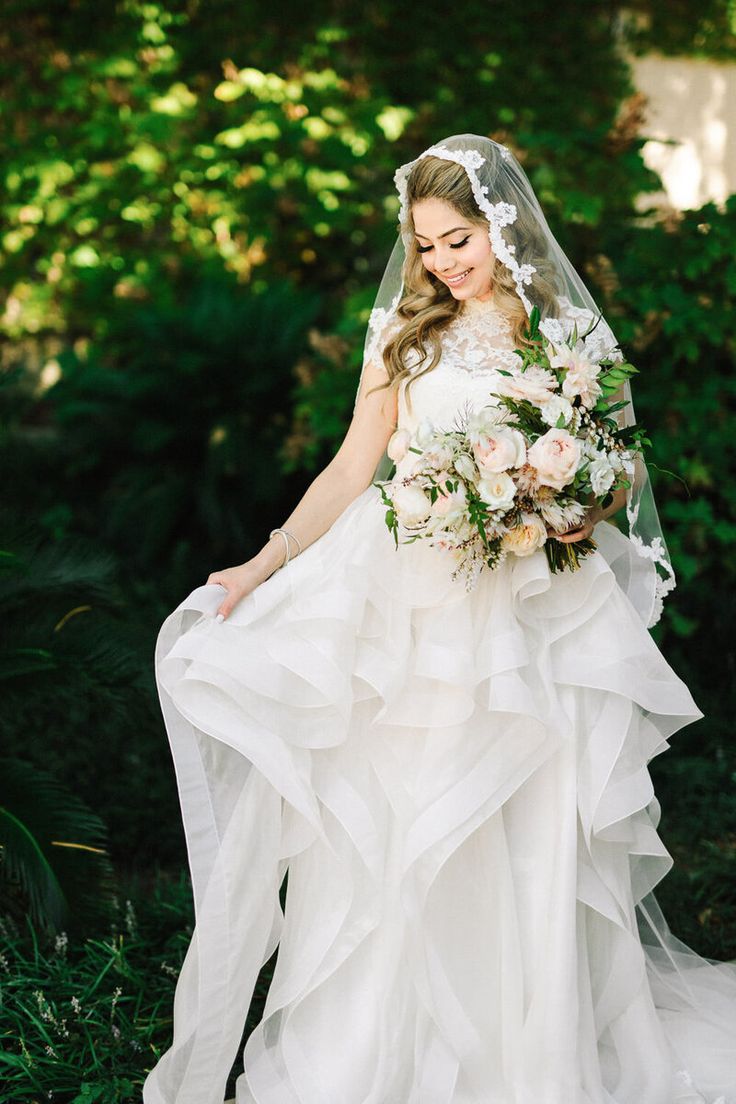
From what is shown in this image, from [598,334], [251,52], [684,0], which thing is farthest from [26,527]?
[684,0]

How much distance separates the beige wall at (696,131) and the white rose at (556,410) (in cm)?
518

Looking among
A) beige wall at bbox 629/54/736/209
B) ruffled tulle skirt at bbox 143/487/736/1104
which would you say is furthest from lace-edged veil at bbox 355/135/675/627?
beige wall at bbox 629/54/736/209

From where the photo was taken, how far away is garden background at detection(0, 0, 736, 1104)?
4.04 m

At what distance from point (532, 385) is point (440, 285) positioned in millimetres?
646

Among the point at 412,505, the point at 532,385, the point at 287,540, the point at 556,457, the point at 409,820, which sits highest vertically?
the point at 532,385

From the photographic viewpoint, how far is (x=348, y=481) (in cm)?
306

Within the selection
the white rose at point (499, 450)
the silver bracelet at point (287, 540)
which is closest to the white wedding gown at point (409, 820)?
the silver bracelet at point (287, 540)

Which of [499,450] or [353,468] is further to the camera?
[353,468]

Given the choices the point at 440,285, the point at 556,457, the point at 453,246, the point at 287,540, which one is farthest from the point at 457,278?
the point at 287,540

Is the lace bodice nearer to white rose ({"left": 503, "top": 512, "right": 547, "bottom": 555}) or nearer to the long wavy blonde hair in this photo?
the long wavy blonde hair

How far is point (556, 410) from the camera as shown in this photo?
2490 mm

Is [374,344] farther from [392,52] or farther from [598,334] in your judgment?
[392,52]

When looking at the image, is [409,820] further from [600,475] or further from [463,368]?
[463,368]

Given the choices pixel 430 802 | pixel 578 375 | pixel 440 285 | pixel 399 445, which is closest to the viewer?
pixel 578 375
